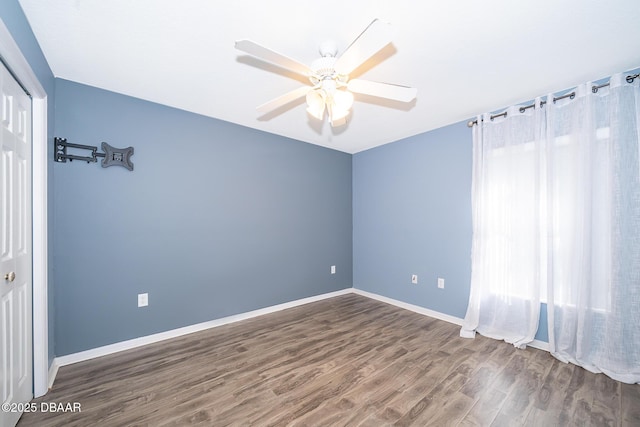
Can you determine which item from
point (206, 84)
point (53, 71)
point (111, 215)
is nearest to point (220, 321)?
point (111, 215)

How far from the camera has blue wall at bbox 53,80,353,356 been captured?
217 cm

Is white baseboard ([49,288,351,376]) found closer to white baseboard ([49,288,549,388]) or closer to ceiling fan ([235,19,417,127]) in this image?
white baseboard ([49,288,549,388])

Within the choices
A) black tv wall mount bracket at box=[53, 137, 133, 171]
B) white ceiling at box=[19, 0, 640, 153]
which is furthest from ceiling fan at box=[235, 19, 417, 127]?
black tv wall mount bracket at box=[53, 137, 133, 171]

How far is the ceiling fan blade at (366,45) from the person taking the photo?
107 centimetres

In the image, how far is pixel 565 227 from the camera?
7.32 feet

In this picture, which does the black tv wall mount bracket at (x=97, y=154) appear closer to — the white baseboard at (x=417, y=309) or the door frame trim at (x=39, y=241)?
the door frame trim at (x=39, y=241)

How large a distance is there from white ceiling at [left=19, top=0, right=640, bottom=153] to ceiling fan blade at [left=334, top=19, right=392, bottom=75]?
0.97 feet

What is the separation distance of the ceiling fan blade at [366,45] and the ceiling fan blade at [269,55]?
21 cm

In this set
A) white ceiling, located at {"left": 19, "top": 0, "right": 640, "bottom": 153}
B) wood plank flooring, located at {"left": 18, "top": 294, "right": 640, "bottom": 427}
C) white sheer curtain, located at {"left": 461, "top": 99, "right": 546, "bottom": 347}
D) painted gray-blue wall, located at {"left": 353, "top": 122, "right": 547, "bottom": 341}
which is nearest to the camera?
white ceiling, located at {"left": 19, "top": 0, "right": 640, "bottom": 153}

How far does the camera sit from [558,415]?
1584 millimetres

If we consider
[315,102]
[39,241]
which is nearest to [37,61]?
[39,241]

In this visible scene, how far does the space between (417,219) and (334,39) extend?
249 centimetres

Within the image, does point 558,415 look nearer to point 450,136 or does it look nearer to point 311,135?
point 450,136

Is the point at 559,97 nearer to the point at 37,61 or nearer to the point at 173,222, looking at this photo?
the point at 173,222
